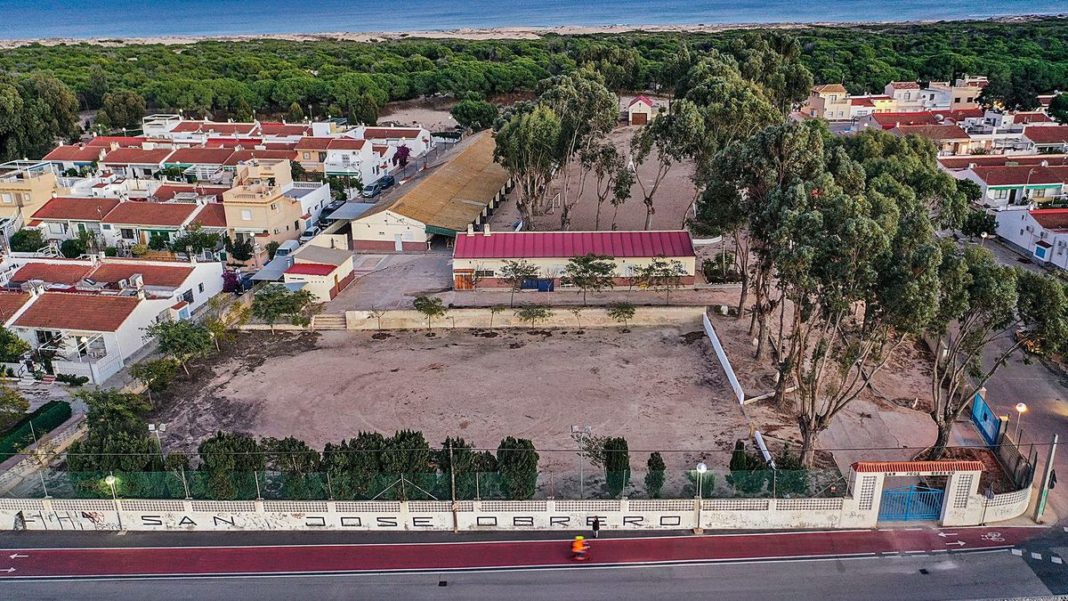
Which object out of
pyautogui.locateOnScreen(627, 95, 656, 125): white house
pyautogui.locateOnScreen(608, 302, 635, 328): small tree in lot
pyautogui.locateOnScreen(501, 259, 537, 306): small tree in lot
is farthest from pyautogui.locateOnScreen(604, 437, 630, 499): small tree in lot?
pyautogui.locateOnScreen(627, 95, 656, 125): white house

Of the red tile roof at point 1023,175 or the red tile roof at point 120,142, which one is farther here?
the red tile roof at point 120,142

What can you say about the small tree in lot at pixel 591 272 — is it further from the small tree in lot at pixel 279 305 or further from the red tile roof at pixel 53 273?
the red tile roof at pixel 53 273

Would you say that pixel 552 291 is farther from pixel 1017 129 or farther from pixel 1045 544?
pixel 1017 129

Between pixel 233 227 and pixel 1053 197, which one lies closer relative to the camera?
pixel 233 227

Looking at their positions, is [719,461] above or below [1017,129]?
below

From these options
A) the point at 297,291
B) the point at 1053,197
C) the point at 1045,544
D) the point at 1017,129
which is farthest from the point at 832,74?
the point at 1045,544

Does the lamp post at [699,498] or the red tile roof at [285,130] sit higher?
the red tile roof at [285,130]

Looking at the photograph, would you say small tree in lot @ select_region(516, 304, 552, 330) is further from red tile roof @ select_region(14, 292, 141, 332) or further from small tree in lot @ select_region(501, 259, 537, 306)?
red tile roof @ select_region(14, 292, 141, 332)

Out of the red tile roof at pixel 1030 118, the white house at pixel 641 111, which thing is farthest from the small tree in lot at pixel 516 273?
the red tile roof at pixel 1030 118
